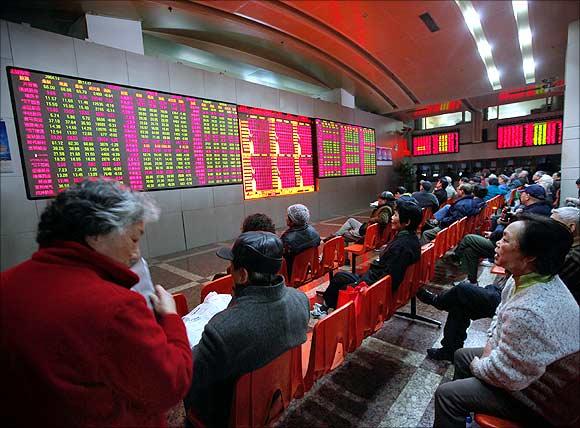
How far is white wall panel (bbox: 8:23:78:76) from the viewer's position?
4020 mm

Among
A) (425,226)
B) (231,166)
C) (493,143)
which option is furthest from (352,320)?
(493,143)

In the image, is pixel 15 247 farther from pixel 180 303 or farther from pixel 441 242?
pixel 441 242

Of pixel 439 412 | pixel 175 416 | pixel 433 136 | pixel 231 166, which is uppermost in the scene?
pixel 433 136

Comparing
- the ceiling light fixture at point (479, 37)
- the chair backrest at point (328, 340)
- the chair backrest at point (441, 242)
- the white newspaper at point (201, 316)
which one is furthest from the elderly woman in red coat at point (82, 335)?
the ceiling light fixture at point (479, 37)

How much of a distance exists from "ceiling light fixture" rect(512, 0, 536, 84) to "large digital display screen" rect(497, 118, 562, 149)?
8.74 feet

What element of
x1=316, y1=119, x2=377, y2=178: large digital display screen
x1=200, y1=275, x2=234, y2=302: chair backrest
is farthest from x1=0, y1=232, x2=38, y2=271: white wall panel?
x1=316, y1=119, x2=377, y2=178: large digital display screen

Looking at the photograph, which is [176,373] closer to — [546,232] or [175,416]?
[175,416]

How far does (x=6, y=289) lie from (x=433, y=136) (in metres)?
15.8

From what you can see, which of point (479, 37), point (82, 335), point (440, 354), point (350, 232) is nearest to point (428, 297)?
point (440, 354)

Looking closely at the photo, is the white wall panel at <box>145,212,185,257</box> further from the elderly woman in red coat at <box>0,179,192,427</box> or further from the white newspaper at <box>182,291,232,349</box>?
the elderly woman in red coat at <box>0,179,192,427</box>

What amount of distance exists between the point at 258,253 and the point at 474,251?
130 inches

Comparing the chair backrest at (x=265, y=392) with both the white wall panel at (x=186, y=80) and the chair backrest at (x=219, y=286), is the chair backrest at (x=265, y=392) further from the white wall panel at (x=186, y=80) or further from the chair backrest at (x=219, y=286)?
the white wall panel at (x=186, y=80)

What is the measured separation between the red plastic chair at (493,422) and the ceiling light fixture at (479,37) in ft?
23.4

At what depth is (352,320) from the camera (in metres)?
1.79
